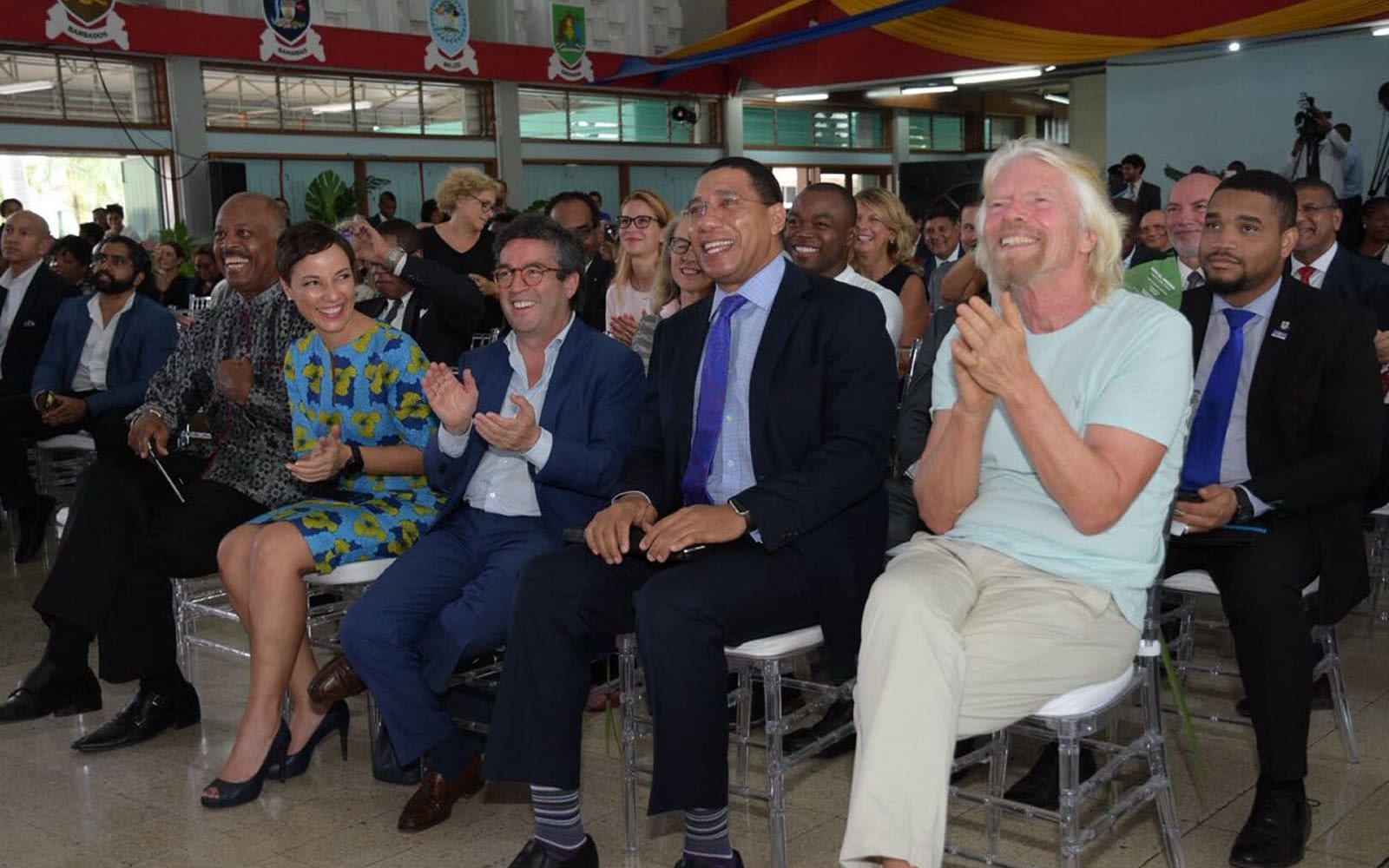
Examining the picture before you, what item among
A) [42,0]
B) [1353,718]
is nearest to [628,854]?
[1353,718]

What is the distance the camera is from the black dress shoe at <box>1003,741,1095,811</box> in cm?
306

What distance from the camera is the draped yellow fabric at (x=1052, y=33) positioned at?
410 inches

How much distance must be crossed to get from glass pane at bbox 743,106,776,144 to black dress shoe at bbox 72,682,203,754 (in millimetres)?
15977

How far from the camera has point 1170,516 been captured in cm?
247

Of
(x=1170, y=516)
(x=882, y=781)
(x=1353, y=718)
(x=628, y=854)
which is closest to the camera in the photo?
(x=882, y=781)

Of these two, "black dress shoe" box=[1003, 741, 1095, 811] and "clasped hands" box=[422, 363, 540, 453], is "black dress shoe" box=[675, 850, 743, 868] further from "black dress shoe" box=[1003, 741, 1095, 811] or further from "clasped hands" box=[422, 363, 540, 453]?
"clasped hands" box=[422, 363, 540, 453]

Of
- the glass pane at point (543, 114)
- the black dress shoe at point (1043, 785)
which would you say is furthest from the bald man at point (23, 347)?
the glass pane at point (543, 114)

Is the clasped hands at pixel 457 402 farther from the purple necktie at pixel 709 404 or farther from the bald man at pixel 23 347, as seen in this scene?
the bald man at pixel 23 347

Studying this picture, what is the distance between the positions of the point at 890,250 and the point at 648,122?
13.4 meters

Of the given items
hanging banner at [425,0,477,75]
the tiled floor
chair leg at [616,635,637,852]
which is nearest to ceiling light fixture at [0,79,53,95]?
hanging banner at [425,0,477,75]

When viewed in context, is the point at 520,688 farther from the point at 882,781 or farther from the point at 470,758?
the point at 882,781

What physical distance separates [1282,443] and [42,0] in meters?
11.4

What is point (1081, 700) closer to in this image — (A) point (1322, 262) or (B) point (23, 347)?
(A) point (1322, 262)

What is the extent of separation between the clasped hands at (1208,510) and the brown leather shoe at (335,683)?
1917 mm
